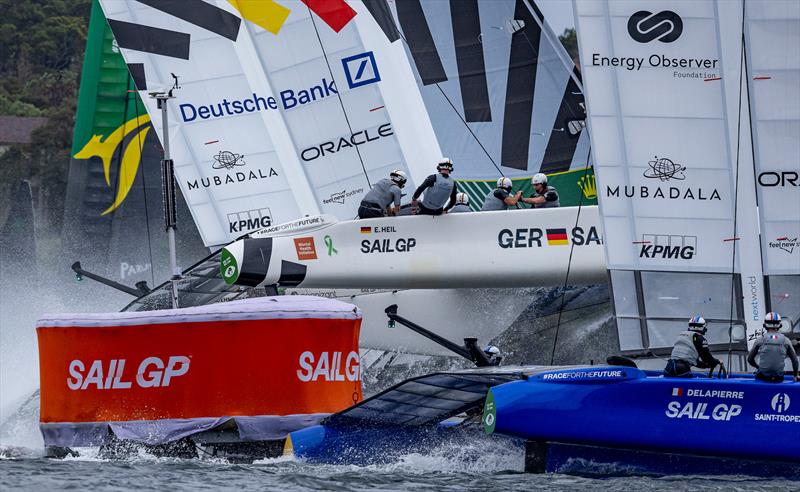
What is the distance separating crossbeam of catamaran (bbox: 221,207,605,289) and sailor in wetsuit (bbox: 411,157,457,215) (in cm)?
11

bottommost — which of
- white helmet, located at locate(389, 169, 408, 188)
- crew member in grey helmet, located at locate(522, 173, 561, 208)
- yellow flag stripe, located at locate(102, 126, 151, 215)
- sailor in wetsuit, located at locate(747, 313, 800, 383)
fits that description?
sailor in wetsuit, located at locate(747, 313, 800, 383)

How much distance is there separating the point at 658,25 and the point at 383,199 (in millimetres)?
3651

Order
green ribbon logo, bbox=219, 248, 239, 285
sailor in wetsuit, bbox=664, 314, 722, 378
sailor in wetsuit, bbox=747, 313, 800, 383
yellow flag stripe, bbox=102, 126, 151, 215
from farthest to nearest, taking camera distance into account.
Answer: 1. yellow flag stripe, bbox=102, 126, 151, 215
2. green ribbon logo, bbox=219, 248, 239, 285
3. sailor in wetsuit, bbox=664, 314, 722, 378
4. sailor in wetsuit, bbox=747, 313, 800, 383

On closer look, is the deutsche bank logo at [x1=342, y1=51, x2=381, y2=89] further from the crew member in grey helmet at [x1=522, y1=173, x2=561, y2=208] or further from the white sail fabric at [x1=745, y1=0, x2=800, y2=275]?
the white sail fabric at [x1=745, y1=0, x2=800, y2=275]

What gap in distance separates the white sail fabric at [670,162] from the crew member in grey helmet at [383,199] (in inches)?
118

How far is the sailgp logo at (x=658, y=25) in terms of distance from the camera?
35.8 feet

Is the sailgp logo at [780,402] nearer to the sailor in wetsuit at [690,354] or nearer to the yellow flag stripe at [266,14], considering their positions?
the sailor in wetsuit at [690,354]

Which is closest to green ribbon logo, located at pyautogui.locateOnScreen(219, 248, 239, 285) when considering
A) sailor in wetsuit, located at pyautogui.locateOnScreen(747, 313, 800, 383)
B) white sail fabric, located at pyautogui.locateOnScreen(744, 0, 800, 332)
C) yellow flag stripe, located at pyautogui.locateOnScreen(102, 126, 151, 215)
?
white sail fabric, located at pyautogui.locateOnScreen(744, 0, 800, 332)

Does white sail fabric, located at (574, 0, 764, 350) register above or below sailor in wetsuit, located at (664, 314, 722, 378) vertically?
above

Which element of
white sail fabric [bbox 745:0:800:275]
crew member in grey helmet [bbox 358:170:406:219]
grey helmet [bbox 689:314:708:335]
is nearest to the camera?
grey helmet [bbox 689:314:708:335]

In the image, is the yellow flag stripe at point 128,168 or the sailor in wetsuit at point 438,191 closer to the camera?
the sailor in wetsuit at point 438,191

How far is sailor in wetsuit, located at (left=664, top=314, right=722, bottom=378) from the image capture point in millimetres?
9461

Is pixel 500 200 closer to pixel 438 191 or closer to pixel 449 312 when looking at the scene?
pixel 438 191

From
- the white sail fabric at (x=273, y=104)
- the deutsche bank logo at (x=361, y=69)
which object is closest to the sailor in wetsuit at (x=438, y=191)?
the white sail fabric at (x=273, y=104)
